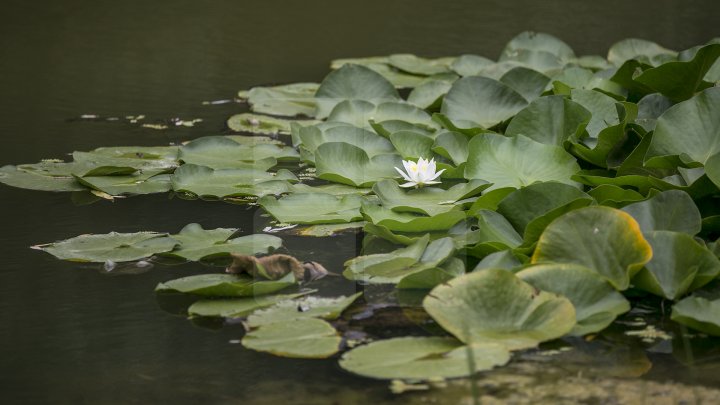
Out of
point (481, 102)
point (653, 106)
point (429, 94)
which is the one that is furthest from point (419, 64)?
point (653, 106)

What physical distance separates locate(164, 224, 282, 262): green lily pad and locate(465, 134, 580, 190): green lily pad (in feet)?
1.32

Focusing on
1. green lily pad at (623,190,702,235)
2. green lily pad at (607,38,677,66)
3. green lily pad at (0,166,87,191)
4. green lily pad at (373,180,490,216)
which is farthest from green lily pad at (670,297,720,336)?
green lily pad at (607,38,677,66)

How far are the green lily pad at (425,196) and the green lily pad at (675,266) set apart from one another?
0.41 m

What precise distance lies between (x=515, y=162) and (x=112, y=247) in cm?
73

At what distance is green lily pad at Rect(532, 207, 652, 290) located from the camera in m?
1.26

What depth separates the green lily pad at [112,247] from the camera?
1.51m

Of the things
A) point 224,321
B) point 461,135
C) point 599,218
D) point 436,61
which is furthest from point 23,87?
point 599,218

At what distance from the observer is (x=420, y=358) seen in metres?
1.15

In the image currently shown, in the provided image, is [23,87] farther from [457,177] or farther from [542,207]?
[542,207]

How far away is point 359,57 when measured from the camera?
3.38 m

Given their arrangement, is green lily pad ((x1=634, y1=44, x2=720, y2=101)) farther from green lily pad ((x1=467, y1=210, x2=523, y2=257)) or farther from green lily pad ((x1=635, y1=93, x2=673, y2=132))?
green lily pad ((x1=467, y1=210, x2=523, y2=257))

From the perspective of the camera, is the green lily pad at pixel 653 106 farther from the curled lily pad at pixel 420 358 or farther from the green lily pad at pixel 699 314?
the curled lily pad at pixel 420 358

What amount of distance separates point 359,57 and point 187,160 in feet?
4.75

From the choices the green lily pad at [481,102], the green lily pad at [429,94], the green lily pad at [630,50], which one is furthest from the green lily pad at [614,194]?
the green lily pad at [630,50]
